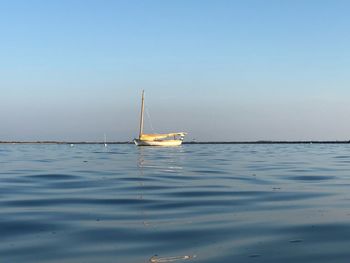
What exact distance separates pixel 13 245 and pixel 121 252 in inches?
68.5

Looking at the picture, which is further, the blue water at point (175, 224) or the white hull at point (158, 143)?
the white hull at point (158, 143)

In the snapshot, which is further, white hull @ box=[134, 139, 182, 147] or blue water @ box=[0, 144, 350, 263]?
white hull @ box=[134, 139, 182, 147]

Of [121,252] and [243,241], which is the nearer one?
[121,252]

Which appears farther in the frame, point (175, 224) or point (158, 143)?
point (158, 143)

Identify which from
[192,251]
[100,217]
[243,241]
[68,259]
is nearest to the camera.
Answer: [68,259]

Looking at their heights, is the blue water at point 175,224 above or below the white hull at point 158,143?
above

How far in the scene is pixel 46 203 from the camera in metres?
11.6

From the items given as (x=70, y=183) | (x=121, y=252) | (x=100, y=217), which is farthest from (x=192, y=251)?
(x=70, y=183)

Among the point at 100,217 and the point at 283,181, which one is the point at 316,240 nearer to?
the point at 100,217

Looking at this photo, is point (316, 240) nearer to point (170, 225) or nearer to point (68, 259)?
point (170, 225)

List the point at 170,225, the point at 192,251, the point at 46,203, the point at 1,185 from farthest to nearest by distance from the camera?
1. the point at 1,185
2. the point at 46,203
3. the point at 170,225
4. the point at 192,251

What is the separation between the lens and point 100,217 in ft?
31.4

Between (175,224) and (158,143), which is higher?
(175,224)

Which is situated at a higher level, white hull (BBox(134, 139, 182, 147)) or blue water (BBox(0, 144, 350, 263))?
blue water (BBox(0, 144, 350, 263))
